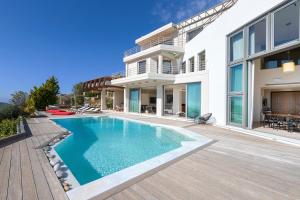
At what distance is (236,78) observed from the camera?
909 cm

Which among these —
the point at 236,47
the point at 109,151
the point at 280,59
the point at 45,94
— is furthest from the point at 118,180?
the point at 45,94

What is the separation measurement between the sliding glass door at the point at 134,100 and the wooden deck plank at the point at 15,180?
14664 millimetres

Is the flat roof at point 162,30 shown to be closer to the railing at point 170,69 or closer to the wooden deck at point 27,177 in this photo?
the railing at point 170,69

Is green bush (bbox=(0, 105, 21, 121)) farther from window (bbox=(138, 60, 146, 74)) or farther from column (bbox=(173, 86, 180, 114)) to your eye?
column (bbox=(173, 86, 180, 114))

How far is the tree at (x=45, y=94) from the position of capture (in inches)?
966

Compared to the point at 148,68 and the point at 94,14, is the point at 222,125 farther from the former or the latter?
the point at 94,14

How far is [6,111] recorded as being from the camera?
43.0 feet

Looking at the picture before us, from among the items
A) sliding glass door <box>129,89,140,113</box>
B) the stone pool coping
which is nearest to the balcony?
sliding glass door <box>129,89,140,113</box>

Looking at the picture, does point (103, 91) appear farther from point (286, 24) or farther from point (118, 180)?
point (118, 180)

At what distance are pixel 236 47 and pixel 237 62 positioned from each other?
885mm

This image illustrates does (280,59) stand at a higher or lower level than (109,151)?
higher

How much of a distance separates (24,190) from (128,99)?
58.3 ft

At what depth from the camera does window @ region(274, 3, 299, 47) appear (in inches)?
233

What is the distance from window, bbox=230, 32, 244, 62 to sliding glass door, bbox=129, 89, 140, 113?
1149cm
